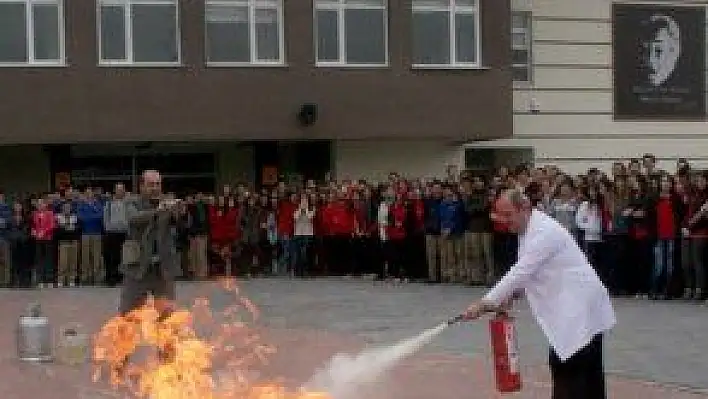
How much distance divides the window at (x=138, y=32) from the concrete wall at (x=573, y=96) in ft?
29.0

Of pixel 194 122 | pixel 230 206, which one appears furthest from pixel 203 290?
pixel 194 122

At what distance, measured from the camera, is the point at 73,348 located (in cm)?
1256

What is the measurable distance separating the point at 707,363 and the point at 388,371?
311 cm

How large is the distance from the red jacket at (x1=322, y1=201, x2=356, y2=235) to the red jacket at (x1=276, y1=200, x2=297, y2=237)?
70 cm

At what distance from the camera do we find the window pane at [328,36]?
2833cm

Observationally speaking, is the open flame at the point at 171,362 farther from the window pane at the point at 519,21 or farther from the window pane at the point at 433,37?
the window pane at the point at 519,21

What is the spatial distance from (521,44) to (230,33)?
26.3 feet

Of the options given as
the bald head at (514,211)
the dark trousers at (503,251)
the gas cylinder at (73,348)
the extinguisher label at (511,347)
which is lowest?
the gas cylinder at (73,348)

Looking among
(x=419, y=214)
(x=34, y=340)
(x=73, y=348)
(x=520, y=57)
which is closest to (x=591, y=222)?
(x=419, y=214)

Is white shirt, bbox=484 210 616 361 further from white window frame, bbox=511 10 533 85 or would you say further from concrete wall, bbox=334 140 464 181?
white window frame, bbox=511 10 533 85

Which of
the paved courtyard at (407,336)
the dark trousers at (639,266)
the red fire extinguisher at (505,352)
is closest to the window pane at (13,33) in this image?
the paved courtyard at (407,336)

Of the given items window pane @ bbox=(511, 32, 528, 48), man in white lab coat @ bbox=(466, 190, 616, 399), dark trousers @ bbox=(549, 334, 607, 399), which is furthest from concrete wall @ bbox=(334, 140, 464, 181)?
dark trousers @ bbox=(549, 334, 607, 399)

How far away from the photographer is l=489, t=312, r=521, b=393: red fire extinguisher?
318 inches

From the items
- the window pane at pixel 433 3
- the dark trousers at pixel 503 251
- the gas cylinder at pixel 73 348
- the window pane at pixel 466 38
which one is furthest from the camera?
the window pane at pixel 466 38
